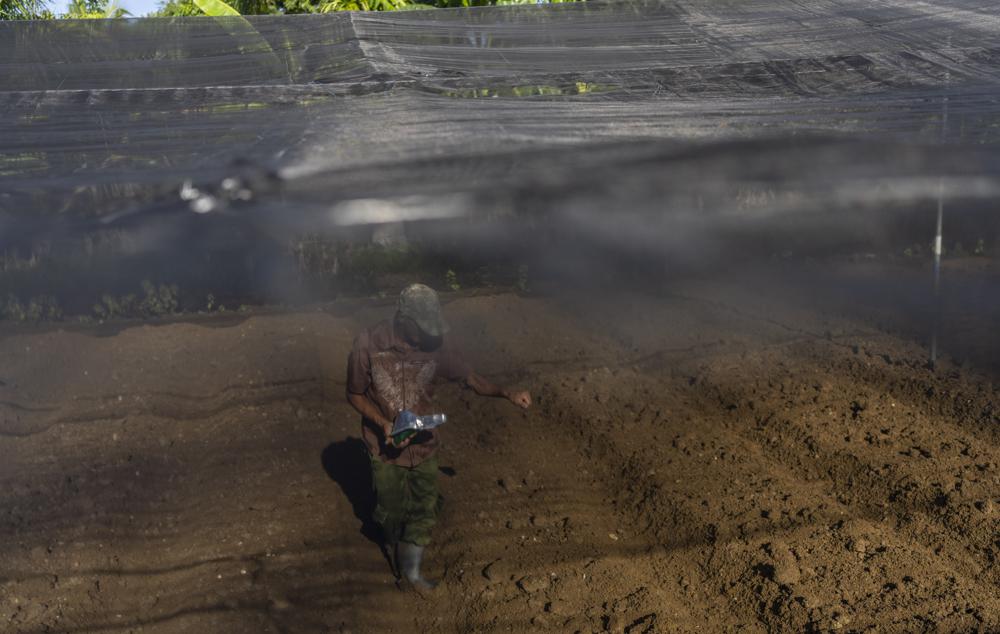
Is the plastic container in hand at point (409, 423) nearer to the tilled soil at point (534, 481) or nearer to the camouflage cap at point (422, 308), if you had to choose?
the camouflage cap at point (422, 308)

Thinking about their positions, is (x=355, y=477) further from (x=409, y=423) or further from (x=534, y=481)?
(x=409, y=423)

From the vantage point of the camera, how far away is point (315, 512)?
616 centimetres

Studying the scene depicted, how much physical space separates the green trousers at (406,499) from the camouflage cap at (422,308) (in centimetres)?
77

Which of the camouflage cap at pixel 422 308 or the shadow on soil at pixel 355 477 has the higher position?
the camouflage cap at pixel 422 308

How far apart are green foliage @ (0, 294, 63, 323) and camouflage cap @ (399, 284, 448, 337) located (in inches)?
229

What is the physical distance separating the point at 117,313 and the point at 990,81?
24.9ft

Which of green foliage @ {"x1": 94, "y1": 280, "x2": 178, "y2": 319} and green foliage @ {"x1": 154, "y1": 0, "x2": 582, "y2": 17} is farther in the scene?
green foliage @ {"x1": 154, "y1": 0, "x2": 582, "y2": 17}

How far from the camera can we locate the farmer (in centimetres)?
492

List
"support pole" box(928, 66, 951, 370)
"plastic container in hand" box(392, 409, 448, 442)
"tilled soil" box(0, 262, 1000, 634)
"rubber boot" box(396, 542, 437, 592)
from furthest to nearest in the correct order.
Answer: "support pole" box(928, 66, 951, 370) < "rubber boot" box(396, 542, 437, 592) < "tilled soil" box(0, 262, 1000, 634) < "plastic container in hand" box(392, 409, 448, 442)

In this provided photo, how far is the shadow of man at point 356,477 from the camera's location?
19.6 ft

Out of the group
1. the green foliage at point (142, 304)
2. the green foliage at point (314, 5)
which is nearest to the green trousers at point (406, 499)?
the green foliage at point (142, 304)

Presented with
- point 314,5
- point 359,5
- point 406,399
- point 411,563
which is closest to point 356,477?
point 411,563

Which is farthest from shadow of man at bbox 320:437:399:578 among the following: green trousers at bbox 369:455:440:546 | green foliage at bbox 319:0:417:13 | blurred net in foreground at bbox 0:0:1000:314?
green foliage at bbox 319:0:417:13

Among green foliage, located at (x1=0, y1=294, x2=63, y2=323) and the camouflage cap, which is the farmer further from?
green foliage, located at (x1=0, y1=294, x2=63, y2=323)
